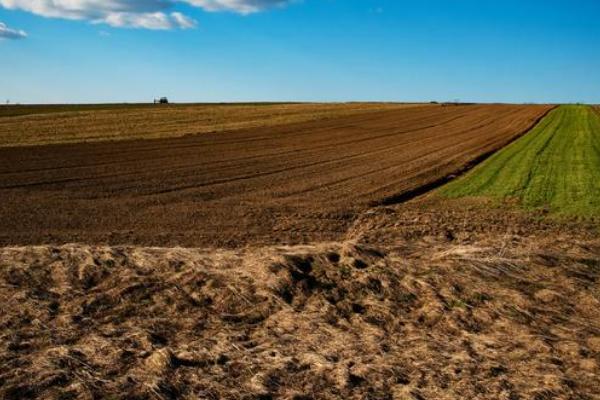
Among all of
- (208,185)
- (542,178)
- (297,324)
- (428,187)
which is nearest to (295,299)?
(297,324)

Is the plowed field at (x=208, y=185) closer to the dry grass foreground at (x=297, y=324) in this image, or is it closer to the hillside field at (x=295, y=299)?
the hillside field at (x=295, y=299)

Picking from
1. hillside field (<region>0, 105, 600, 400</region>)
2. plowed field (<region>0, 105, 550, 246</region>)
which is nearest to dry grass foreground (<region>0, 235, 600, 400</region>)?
hillside field (<region>0, 105, 600, 400</region>)

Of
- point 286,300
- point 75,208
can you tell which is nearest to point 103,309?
point 286,300

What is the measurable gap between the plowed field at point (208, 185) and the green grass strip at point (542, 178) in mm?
1435

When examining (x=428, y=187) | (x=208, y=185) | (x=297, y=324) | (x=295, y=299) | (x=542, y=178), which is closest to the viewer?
(x=297, y=324)

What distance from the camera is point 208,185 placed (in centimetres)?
1858

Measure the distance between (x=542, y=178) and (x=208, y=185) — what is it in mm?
11958

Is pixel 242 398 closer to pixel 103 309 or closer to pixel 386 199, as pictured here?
pixel 103 309

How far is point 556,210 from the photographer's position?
51.0 feet

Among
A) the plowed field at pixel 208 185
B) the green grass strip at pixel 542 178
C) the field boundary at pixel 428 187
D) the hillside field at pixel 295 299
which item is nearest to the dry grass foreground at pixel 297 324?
the hillside field at pixel 295 299

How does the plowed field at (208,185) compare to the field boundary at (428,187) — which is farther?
the field boundary at (428,187)

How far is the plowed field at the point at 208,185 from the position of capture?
1276 centimetres

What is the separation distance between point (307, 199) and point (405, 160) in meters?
10.9

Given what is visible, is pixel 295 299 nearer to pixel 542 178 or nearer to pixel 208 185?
pixel 208 185
